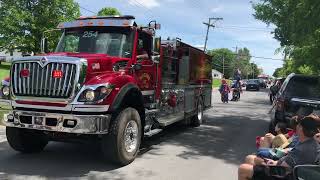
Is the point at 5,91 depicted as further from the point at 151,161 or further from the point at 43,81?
the point at 151,161

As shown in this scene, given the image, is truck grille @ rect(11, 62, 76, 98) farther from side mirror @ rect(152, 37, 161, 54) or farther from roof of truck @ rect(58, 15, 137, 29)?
side mirror @ rect(152, 37, 161, 54)

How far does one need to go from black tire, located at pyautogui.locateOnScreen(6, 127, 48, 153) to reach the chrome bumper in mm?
637

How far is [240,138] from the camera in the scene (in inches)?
507

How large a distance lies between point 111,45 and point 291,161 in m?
5.19

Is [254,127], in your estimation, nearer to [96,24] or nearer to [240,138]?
[240,138]

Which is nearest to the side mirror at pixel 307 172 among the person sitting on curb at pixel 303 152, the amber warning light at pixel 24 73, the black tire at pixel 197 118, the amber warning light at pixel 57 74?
the person sitting on curb at pixel 303 152

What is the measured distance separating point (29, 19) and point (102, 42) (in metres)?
41.8

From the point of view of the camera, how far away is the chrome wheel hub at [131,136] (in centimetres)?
878

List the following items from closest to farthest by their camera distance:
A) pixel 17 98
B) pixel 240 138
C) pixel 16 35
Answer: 1. pixel 17 98
2. pixel 240 138
3. pixel 16 35

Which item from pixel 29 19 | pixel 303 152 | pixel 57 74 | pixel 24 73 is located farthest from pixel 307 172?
pixel 29 19

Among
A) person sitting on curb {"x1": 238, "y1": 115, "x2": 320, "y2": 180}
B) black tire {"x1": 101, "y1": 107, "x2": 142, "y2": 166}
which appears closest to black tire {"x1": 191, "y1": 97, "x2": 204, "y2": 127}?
black tire {"x1": 101, "y1": 107, "x2": 142, "y2": 166}

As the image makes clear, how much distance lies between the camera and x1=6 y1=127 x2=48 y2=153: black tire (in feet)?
30.0

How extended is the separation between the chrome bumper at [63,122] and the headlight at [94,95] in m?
0.28

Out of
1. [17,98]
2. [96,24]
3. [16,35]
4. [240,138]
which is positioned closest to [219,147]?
[240,138]
